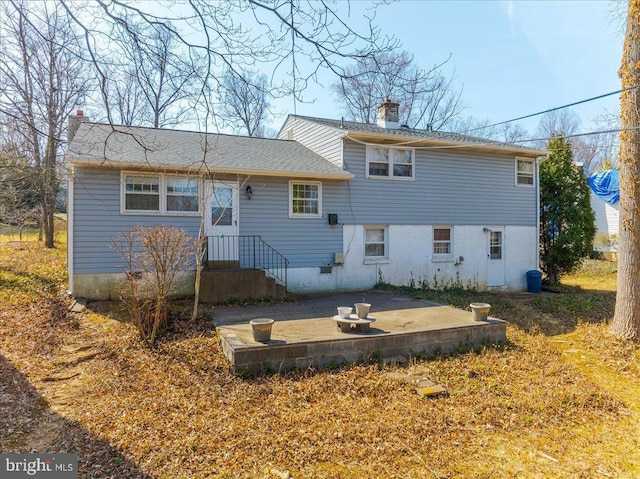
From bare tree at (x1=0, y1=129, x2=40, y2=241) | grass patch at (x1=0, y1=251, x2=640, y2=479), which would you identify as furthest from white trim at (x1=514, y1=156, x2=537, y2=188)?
bare tree at (x1=0, y1=129, x2=40, y2=241)

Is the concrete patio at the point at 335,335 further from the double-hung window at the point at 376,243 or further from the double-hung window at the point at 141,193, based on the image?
the double-hung window at the point at 141,193

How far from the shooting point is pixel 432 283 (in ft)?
39.9

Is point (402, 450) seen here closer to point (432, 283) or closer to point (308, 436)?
point (308, 436)

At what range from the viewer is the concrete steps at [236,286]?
8.62 m

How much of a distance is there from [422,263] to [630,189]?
5.71m

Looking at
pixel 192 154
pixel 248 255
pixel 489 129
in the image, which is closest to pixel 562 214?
pixel 489 129

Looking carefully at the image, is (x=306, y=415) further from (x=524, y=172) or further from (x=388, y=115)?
(x=524, y=172)

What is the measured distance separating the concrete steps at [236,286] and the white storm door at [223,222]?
2.50ft

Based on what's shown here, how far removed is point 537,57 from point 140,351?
33.6ft

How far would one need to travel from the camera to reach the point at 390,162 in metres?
11.6

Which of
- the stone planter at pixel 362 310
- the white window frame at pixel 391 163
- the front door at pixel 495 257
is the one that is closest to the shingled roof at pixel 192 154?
the white window frame at pixel 391 163

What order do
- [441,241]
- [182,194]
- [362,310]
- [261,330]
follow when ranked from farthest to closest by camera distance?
[441,241] → [182,194] → [362,310] → [261,330]

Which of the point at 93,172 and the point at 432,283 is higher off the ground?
the point at 93,172

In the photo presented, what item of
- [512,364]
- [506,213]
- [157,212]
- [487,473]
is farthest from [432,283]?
[487,473]
